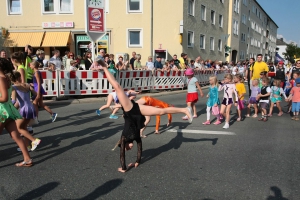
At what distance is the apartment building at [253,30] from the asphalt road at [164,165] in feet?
112

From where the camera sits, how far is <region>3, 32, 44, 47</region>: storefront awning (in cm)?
2281

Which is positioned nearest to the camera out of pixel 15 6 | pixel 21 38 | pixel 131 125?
pixel 131 125

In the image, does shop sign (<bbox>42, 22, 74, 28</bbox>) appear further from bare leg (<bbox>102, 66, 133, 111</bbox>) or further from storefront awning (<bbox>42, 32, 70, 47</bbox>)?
bare leg (<bbox>102, 66, 133, 111</bbox>)

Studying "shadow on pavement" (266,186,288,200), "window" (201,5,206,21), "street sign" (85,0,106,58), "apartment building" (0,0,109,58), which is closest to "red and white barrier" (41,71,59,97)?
"street sign" (85,0,106,58)

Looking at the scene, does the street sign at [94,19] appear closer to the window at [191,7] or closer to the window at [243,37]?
the window at [191,7]

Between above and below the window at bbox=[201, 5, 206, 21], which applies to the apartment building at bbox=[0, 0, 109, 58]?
below

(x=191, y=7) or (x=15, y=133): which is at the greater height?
(x=191, y=7)

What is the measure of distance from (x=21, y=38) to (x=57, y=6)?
4060 millimetres

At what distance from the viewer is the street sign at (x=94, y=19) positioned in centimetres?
1156

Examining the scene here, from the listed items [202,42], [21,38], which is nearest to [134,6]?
[202,42]

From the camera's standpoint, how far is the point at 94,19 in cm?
1180

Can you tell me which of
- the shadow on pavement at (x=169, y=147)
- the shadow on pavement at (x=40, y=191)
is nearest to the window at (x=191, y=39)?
the shadow on pavement at (x=169, y=147)

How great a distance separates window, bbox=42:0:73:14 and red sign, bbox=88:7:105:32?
40.5 feet

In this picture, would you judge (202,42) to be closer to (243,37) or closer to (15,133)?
(243,37)
